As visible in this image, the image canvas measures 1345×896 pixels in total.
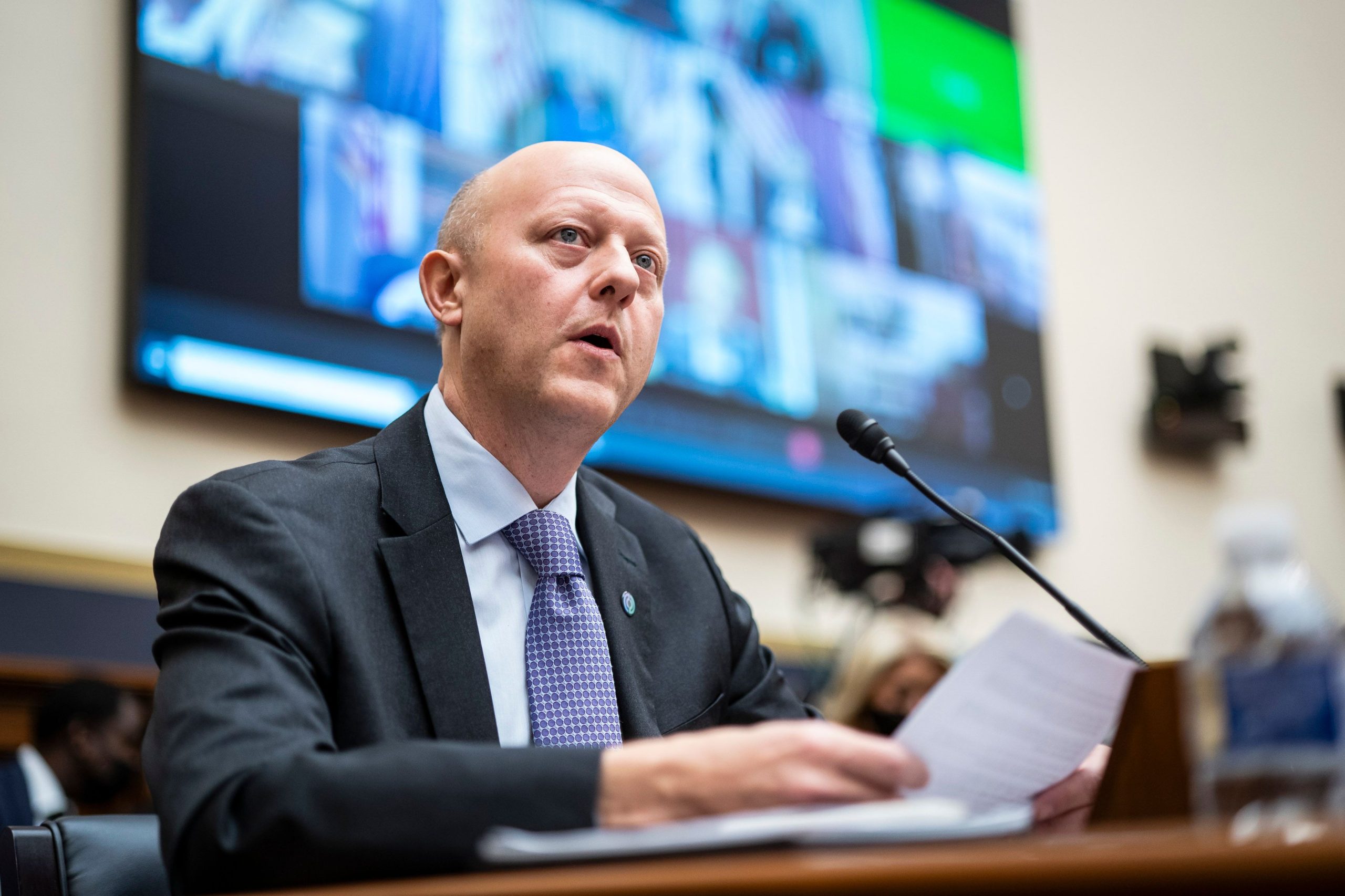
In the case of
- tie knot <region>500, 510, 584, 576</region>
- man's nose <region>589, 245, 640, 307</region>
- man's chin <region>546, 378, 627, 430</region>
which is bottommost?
tie knot <region>500, 510, 584, 576</region>

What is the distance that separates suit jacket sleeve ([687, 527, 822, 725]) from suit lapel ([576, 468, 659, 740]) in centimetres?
12

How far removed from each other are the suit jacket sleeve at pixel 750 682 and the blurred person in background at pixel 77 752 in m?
1.62

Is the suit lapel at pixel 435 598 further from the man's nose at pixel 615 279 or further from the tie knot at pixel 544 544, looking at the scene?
the man's nose at pixel 615 279

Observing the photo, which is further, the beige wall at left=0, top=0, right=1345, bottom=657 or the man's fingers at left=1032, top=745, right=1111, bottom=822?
the beige wall at left=0, top=0, right=1345, bottom=657

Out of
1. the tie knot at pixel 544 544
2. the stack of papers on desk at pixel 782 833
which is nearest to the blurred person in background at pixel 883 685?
the tie knot at pixel 544 544

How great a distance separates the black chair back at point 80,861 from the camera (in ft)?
3.76

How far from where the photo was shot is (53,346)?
9.20 ft

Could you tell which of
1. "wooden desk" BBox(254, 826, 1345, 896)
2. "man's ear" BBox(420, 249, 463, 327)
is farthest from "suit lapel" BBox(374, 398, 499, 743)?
"wooden desk" BBox(254, 826, 1345, 896)

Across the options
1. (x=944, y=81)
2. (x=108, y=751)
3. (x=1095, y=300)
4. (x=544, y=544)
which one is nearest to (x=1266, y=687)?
(x=544, y=544)

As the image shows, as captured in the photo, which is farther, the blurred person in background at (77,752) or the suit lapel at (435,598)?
the blurred person in background at (77,752)

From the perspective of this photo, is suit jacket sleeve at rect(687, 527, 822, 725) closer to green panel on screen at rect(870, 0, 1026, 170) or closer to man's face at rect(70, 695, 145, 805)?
man's face at rect(70, 695, 145, 805)

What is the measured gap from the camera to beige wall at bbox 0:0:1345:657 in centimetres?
282

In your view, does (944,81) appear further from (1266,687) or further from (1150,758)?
(1266,687)

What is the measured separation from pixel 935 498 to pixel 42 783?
2.21m
